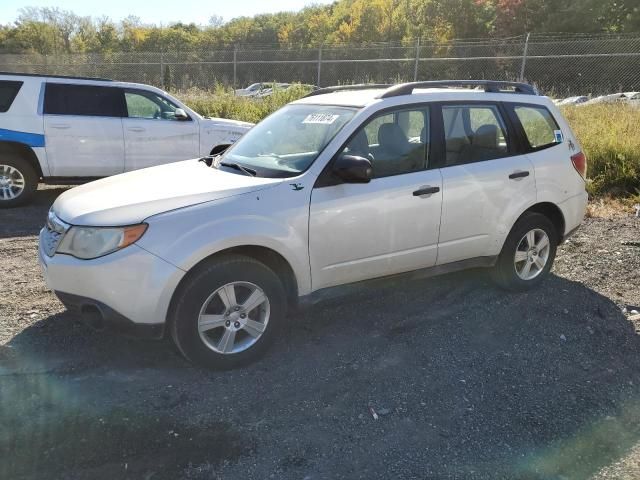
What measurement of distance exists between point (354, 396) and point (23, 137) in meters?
6.76

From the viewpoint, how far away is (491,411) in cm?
348

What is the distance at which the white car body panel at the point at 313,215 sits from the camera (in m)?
3.52

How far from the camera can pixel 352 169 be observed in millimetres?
3949

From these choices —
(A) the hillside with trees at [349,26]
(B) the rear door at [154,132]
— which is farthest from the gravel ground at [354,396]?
(A) the hillside with trees at [349,26]

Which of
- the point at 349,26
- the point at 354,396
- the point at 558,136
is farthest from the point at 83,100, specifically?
the point at 349,26

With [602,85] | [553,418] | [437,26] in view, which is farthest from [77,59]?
[437,26]

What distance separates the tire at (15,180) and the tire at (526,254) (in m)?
6.50

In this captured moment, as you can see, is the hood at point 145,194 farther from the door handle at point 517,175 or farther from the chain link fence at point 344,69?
the chain link fence at point 344,69

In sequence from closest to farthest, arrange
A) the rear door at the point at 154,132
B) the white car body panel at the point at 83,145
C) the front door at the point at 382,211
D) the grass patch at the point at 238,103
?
the front door at the point at 382,211 < the white car body panel at the point at 83,145 < the rear door at the point at 154,132 < the grass patch at the point at 238,103

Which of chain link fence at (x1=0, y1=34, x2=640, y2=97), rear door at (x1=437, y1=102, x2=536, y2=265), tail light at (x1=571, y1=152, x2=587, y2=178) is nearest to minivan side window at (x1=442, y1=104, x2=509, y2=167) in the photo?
rear door at (x1=437, y1=102, x2=536, y2=265)

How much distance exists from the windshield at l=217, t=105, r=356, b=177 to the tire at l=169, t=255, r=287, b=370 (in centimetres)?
77

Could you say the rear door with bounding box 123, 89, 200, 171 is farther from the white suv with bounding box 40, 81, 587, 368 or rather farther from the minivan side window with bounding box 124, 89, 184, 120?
the white suv with bounding box 40, 81, 587, 368

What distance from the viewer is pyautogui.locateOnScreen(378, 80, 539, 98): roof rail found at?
459 centimetres

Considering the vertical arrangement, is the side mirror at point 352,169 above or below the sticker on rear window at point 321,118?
below
